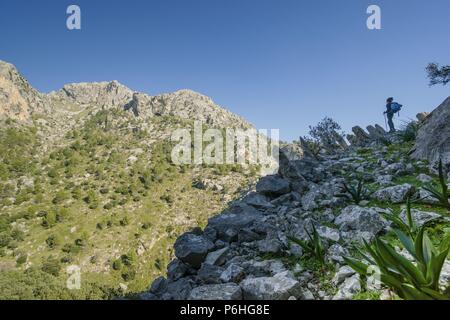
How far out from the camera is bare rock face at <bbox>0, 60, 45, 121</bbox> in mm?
97375

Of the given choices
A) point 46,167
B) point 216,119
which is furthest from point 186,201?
point 216,119

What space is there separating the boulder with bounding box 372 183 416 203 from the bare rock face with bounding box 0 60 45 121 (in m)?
117

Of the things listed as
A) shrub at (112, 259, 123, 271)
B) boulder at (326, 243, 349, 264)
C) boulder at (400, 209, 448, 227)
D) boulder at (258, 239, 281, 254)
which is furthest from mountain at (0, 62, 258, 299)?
boulder at (400, 209, 448, 227)

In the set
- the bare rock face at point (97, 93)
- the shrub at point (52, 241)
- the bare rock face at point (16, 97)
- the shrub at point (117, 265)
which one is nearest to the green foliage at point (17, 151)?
the bare rock face at point (16, 97)

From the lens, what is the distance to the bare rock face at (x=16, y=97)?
319ft

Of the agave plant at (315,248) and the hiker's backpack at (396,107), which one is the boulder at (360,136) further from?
the agave plant at (315,248)

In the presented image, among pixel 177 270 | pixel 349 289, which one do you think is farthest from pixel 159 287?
pixel 349 289

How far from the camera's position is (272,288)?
144 inches

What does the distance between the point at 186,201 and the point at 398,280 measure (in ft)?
251

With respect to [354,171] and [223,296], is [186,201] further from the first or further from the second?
[223,296]

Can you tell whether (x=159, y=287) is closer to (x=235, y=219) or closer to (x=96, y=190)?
(x=235, y=219)

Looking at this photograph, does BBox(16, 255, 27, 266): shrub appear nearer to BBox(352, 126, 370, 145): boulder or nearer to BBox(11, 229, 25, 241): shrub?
BBox(11, 229, 25, 241): shrub

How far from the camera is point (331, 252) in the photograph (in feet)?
14.8

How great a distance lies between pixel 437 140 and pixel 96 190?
272 ft
